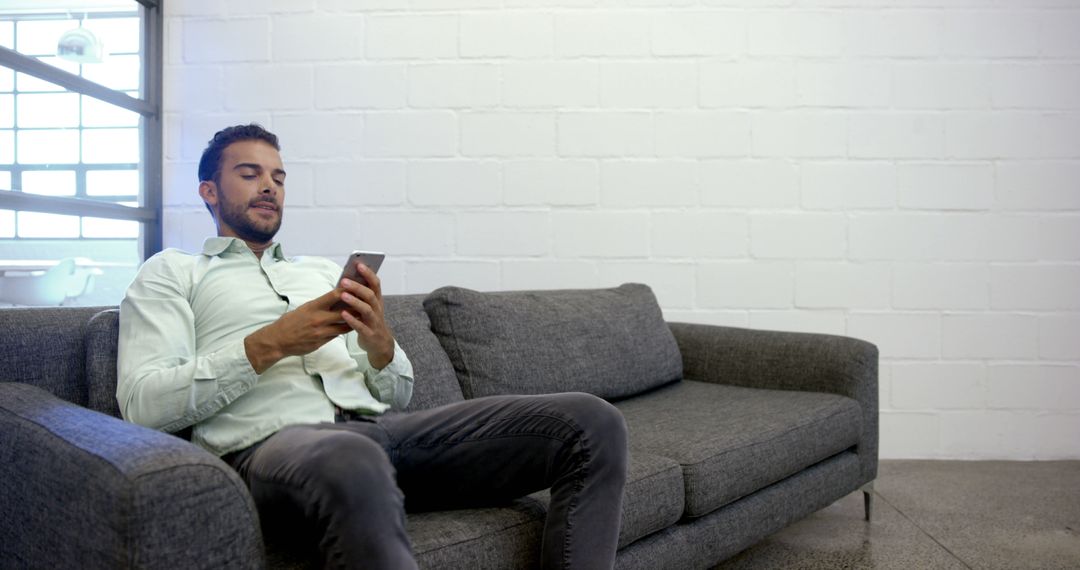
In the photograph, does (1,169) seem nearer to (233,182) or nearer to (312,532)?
(233,182)

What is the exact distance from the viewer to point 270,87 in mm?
3445

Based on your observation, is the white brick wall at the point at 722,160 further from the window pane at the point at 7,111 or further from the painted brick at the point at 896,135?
the window pane at the point at 7,111

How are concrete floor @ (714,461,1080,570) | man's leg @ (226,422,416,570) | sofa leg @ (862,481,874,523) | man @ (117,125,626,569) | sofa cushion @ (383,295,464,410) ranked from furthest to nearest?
sofa leg @ (862,481,874,523) < concrete floor @ (714,461,1080,570) < sofa cushion @ (383,295,464,410) < man @ (117,125,626,569) < man's leg @ (226,422,416,570)

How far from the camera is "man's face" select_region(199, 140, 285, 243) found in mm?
1959

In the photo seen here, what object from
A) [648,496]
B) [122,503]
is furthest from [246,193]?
[648,496]

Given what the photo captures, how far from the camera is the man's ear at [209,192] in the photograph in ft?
6.58

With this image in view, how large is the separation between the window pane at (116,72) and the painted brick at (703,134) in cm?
201

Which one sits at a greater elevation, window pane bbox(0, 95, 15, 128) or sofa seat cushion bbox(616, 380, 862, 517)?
window pane bbox(0, 95, 15, 128)

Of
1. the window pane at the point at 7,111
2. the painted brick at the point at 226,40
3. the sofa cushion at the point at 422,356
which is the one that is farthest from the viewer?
the painted brick at the point at 226,40

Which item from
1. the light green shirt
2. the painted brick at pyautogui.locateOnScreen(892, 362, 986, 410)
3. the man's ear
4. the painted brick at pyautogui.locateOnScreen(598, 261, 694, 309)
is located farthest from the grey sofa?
the painted brick at pyautogui.locateOnScreen(892, 362, 986, 410)

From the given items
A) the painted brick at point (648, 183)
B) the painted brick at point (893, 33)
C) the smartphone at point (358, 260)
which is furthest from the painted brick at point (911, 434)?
the smartphone at point (358, 260)

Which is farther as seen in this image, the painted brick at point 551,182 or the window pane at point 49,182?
the painted brick at point 551,182

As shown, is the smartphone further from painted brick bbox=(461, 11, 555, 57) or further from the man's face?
painted brick bbox=(461, 11, 555, 57)

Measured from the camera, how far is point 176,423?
1602mm
